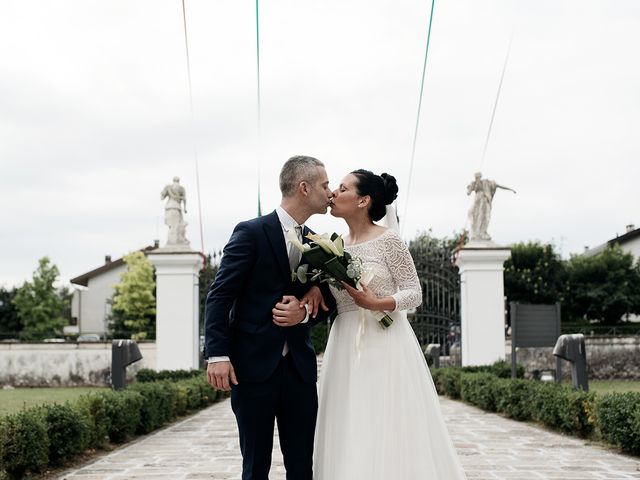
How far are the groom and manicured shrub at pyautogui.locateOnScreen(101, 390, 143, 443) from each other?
5.33 meters

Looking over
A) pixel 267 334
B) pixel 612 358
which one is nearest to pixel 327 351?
pixel 267 334

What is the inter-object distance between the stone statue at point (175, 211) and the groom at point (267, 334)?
1372 cm

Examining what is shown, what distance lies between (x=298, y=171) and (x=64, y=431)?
4.60 meters

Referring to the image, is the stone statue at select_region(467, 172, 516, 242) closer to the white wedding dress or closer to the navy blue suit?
the white wedding dress

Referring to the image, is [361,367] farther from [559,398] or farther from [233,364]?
[559,398]

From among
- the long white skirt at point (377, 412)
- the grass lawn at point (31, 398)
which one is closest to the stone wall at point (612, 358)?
the grass lawn at point (31, 398)

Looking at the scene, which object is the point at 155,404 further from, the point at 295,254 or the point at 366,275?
the point at 295,254

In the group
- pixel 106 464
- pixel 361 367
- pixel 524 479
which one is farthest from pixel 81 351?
pixel 361 367

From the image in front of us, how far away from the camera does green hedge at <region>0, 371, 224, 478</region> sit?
20.5 feet

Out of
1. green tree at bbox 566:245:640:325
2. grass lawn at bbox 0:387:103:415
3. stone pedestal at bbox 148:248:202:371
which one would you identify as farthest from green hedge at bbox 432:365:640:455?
green tree at bbox 566:245:640:325

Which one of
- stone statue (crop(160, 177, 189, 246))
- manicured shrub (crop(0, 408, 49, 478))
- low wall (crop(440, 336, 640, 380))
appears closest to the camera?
manicured shrub (crop(0, 408, 49, 478))

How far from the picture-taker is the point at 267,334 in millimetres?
3842

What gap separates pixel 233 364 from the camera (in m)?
3.88

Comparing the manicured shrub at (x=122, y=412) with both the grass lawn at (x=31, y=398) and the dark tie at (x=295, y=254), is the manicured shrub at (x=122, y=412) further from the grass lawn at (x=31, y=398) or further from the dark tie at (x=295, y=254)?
the dark tie at (x=295, y=254)
